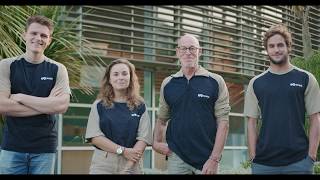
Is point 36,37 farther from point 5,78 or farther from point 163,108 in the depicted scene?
point 163,108

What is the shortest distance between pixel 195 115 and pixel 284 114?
59 cm

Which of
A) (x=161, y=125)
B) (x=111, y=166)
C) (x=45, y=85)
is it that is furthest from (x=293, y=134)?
(x=45, y=85)

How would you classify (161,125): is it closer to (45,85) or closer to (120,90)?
(120,90)

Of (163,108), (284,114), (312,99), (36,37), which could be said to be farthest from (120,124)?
(312,99)

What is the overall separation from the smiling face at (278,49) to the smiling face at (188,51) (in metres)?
0.52

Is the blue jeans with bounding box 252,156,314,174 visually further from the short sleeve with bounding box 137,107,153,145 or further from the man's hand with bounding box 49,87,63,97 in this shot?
the man's hand with bounding box 49,87,63,97

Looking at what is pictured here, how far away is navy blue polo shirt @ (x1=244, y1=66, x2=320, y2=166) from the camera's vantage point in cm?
318

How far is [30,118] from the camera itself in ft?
10.6

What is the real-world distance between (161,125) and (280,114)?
92cm

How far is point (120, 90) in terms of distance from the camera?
11.4 ft

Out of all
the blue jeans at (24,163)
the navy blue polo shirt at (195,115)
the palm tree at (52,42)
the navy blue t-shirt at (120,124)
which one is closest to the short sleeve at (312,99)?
the navy blue polo shirt at (195,115)

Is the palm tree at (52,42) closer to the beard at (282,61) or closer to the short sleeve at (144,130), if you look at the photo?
the short sleeve at (144,130)

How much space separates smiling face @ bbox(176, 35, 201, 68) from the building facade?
13.4 feet

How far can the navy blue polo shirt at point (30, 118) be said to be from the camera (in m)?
→ 3.21
